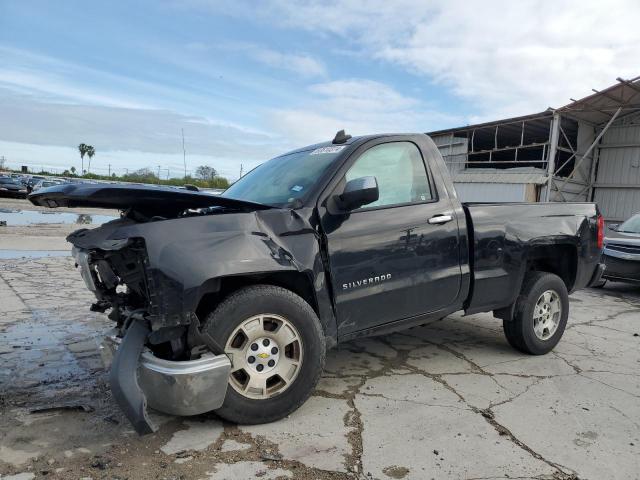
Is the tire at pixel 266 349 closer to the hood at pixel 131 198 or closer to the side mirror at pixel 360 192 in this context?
the hood at pixel 131 198

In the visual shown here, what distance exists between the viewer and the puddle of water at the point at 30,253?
368 inches

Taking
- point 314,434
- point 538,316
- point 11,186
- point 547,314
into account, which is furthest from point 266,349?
point 11,186

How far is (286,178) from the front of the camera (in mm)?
3889

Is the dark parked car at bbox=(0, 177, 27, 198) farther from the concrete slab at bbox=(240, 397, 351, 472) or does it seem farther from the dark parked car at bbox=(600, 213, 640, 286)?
the concrete slab at bbox=(240, 397, 351, 472)

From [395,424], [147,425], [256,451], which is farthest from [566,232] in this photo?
[147,425]

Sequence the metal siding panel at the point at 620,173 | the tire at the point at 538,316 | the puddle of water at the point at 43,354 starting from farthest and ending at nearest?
1. the metal siding panel at the point at 620,173
2. the tire at the point at 538,316
3. the puddle of water at the point at 43,354

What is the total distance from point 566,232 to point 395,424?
2.69m

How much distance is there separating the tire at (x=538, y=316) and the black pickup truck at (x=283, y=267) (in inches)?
0.9

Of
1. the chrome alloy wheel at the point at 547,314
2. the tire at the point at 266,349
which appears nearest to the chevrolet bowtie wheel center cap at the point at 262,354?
the tire at the point at 266,349

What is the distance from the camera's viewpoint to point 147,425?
2625mm

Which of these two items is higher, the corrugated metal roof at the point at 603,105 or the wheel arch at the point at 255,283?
the corrugated metal roof at the point at 603,105

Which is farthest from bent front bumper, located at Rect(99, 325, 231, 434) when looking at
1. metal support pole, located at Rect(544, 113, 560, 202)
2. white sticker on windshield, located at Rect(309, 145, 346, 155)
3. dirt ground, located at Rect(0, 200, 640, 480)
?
metal support pole, located at Rect(544, 113, 560, 202)

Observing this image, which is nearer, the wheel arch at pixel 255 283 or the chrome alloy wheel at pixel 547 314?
the wheel arch at pixel 255 283

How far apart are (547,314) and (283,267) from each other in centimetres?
293
